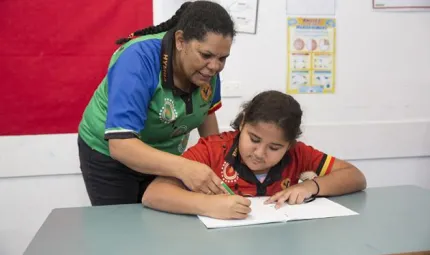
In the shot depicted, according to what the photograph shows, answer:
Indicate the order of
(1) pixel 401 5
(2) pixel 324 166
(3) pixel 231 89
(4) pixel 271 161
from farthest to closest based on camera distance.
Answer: (1) pixel 401 5 → (3) pixel 231 89 → (2) pixel 324 166 → (4) pixel 271 161

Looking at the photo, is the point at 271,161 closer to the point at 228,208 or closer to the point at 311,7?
the point at 228,208

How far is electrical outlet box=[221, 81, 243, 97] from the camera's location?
216 cm

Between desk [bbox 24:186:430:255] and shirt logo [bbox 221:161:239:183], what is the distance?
27 centimetres

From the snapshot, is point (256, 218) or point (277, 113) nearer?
point (256, 218)

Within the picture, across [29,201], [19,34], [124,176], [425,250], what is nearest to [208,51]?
[124,176]

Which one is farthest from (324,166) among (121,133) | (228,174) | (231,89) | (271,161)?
(231,89)

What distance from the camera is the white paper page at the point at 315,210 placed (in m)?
1.09

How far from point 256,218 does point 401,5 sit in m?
1.77

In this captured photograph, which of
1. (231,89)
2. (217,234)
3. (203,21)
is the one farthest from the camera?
(231,89)

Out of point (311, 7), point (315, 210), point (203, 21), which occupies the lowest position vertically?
point (315, 210)

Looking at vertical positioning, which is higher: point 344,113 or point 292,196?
point 344,113

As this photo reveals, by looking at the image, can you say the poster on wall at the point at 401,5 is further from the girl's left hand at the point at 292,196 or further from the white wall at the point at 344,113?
the girl's left hand at the point at 292,196

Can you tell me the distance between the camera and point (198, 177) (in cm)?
112

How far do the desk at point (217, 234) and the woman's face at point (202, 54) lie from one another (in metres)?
0.40
